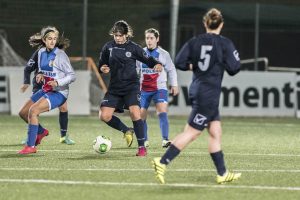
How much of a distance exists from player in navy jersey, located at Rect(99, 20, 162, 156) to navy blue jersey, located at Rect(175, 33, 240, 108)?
2.94m

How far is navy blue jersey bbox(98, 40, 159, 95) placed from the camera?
506 inches

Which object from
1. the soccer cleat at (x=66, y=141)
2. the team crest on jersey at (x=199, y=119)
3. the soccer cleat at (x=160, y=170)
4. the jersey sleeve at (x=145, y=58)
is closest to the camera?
the soccer cleat at (x=160, y=170)

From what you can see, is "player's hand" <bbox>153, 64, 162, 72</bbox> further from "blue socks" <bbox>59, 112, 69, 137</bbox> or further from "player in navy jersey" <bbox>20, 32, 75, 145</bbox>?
"blue socks" <bbox>59, 112, 69, 137</bbox>

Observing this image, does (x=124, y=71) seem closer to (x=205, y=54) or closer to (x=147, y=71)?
(x=147, y=71)

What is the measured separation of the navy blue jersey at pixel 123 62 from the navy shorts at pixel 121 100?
68 mm

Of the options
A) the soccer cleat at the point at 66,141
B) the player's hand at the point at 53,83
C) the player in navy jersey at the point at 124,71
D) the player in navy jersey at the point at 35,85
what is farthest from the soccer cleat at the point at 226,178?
the soccer cleat at the point at 66,141

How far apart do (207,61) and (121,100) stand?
349cm

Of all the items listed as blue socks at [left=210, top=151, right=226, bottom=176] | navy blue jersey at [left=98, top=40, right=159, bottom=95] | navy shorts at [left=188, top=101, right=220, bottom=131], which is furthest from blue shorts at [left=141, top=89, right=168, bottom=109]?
navy shorts at [left=188, top=101, right=220, bottom=131]

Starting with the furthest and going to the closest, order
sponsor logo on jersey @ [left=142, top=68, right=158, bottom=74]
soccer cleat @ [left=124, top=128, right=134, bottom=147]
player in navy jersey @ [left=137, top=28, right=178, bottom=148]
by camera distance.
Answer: sponsor logo on jersey @ [left=142, top=68, right=158, bottom=74], player in navy jersey @ [left=137, top=28, right=178, bottom=148], soccer cleat @ [left=124, top=128, right=134, bottom=147]

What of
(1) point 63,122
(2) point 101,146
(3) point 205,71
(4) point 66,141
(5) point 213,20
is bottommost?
(4) point 66,141

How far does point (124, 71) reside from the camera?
42.4 ft

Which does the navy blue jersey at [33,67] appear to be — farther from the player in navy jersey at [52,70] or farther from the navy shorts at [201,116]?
the navy shorts at [201,116]

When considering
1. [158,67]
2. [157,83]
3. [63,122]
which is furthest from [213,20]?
[63,122]

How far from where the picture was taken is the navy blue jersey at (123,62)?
1285 centimetres
